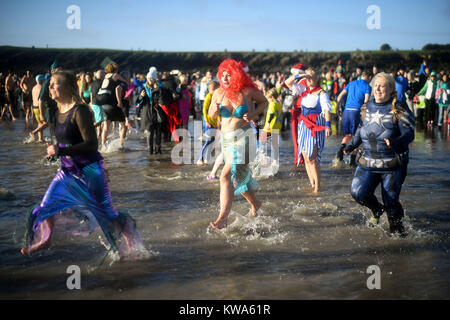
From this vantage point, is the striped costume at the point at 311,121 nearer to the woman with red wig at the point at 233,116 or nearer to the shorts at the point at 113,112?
the woman with red wig at the point at 233,116

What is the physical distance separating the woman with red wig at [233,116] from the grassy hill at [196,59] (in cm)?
6387

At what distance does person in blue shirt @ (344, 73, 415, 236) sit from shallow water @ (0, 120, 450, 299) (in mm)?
573

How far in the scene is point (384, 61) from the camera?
3019 inches

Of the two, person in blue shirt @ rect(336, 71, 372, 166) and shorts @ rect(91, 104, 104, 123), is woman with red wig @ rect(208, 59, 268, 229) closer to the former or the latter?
person in blue shirt @ rect(336, 71, 372, 166)

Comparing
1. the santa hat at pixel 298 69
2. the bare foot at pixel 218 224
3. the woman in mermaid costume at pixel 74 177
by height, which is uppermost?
the santa hat at pixel 298 69

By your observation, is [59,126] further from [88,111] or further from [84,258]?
[84,258]

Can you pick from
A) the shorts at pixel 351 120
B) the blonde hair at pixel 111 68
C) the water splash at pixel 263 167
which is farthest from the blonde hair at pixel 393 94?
the blonde hair at pixel 111 68

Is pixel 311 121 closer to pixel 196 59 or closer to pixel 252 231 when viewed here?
pixel 252 231

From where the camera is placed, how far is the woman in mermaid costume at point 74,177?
4.17 metres

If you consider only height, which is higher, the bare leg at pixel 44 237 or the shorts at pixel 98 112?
the shorts at pixel 98 112

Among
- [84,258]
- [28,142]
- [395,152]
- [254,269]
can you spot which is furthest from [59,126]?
[28,142]

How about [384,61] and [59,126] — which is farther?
[384,61]

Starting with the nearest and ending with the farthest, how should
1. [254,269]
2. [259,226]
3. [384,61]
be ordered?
[254,269]
[259,226]
[384,61]
